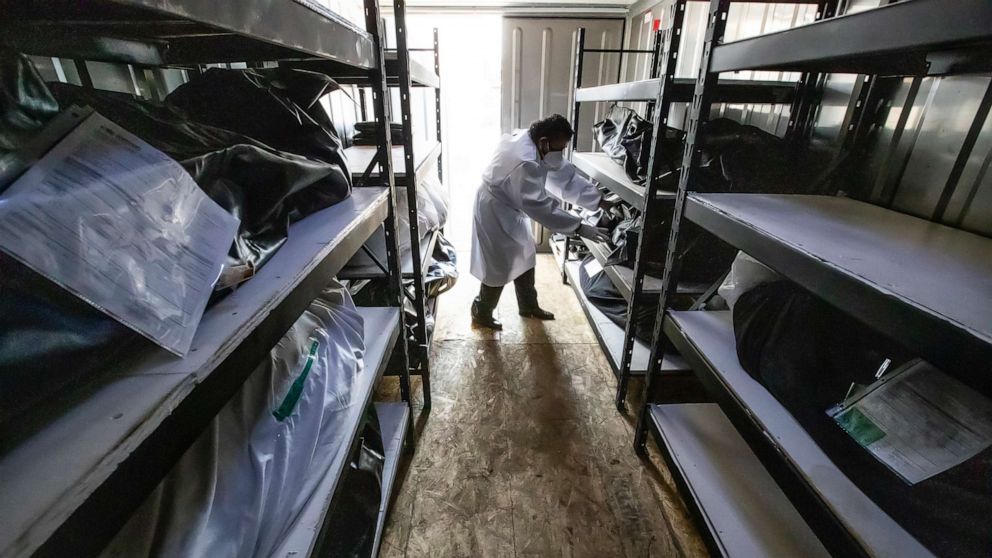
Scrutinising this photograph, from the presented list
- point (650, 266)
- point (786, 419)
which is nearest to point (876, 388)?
point (786, 419)

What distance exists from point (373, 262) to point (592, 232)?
1.12 meters

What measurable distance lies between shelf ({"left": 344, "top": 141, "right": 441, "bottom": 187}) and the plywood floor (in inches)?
37.9

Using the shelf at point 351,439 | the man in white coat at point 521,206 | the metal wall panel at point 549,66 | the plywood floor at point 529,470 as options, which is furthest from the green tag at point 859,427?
the metal wall panel at point 549,66

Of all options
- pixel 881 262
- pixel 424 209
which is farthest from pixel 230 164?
pixel 424 209

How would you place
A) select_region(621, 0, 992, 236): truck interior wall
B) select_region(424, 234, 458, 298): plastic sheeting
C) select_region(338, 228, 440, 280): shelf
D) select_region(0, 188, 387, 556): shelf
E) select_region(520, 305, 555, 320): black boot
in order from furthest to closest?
select_region(520, 305, 555, 320): black boot < select_region(424, 234, 458, 298): plastic sheeting < select_region(338, 228, 440, 280): shelf < select_region(621, 0, 992, 236): truck interior wall < select_region(0, 188, 387, 556): shelf

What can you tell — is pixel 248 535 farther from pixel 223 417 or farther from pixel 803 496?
pixel 803 496

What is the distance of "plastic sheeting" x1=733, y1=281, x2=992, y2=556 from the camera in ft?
2.22

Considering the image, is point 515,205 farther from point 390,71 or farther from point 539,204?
point 390,71

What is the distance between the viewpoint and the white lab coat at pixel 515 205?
218cm

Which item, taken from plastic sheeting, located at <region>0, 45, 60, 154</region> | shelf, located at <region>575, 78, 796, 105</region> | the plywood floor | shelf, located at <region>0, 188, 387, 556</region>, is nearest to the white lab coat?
the plywood floor

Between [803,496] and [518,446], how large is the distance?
1.00 meters

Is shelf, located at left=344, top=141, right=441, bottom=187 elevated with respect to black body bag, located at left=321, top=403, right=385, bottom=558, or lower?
elevated

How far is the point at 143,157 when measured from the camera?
19.6 inches

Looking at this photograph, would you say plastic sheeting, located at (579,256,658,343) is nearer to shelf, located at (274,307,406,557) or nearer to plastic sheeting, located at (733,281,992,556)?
plastic sheeting, located at (733,281,992,556)
